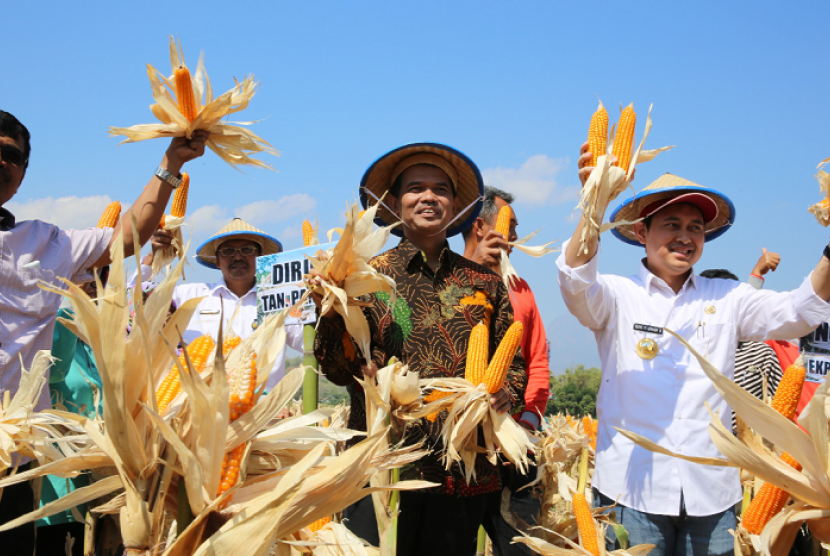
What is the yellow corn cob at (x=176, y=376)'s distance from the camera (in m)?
1.47

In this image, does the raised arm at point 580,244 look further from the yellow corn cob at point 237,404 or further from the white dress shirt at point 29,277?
the white dress shirt at point 29,277

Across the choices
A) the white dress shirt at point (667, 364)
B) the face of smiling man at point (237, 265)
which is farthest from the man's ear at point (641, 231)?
the face of smiling man at point (237, 265)

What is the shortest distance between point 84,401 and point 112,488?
118 inches

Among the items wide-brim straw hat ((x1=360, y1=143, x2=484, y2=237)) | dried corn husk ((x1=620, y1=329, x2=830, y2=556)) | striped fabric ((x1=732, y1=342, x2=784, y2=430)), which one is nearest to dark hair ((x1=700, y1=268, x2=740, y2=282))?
striped fabric ((x1=732, y1=342, x2=784, y2=430))

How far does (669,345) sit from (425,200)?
1.43 m

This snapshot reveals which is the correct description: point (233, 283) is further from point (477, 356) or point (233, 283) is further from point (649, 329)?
point (649, 329)

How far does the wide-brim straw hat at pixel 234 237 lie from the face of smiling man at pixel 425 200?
2982 mm

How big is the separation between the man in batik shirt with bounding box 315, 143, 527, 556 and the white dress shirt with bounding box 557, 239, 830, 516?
49 cm

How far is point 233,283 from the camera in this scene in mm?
5484

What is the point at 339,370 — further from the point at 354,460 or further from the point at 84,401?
the point at 84,401

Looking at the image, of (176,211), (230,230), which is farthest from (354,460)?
(230,230)

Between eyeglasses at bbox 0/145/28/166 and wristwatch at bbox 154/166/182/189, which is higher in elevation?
eyeglasses at bbox 0/145/28/166

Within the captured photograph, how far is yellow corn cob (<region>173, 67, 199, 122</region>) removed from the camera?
108 inches

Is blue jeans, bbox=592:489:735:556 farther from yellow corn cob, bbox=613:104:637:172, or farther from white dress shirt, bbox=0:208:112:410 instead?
white dress shirt, bbox=0:208:112:410
